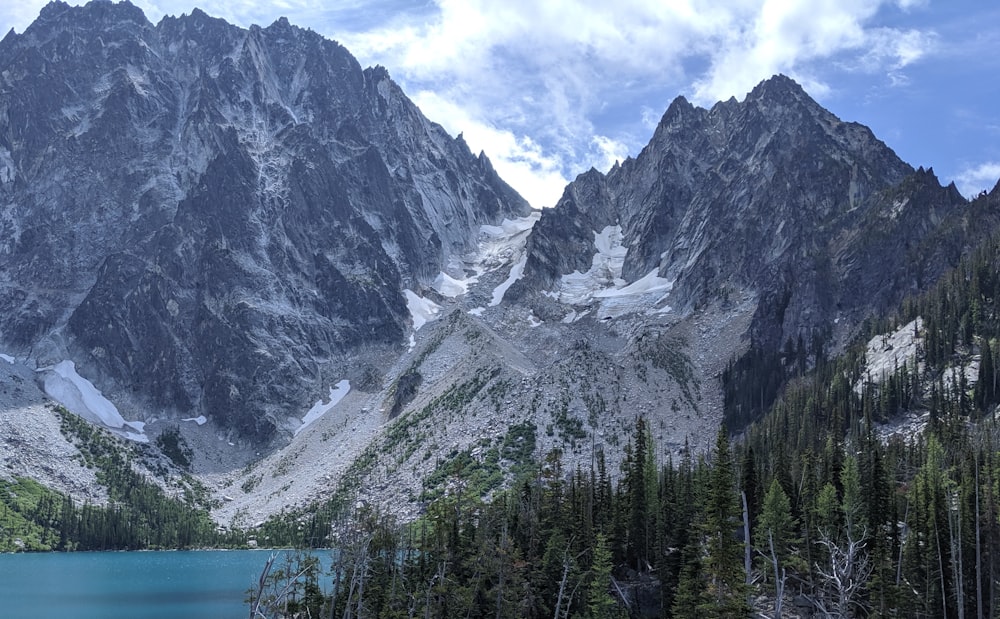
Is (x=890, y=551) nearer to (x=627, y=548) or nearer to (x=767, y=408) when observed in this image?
(x=627, y=548)

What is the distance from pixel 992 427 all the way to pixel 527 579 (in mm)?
76922

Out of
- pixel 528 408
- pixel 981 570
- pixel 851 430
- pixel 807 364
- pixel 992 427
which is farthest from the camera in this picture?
pixel 807 364

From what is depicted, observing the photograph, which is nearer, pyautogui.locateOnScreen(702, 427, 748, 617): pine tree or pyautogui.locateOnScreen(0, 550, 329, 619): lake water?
pyautogui.locateOnScreen(702, 427, 748, 617): pine tree

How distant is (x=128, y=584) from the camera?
383 ft

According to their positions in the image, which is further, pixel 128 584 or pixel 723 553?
pixel 128 584

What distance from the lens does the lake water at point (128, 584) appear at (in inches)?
3620

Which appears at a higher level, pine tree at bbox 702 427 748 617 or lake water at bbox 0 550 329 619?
pine tree at bbox 702 427 748 617

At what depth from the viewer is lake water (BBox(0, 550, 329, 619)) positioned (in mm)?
91938

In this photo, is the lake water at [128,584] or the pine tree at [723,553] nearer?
the pine tree at [723,553]

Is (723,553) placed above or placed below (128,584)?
above

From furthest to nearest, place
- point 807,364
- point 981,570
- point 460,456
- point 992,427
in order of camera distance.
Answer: point 807,364 < point 460,456 < point 992,427 < point 981,570

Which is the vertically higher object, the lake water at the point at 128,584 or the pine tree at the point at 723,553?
the pine tree at the point at 723,553

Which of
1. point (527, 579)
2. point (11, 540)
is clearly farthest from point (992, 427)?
point (11, 540)

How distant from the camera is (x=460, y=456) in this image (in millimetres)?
163000
